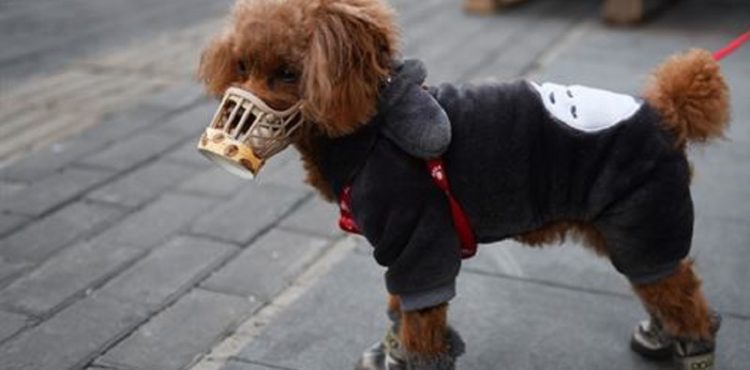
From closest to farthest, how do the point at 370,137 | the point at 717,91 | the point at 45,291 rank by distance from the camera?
the point at 370,137 < the point at 717,91 < the point at 45,291

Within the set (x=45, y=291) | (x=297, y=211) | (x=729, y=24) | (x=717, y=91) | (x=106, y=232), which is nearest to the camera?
(x=717, y=91)

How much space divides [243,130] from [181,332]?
1158mm

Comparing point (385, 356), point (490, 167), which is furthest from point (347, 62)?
point (385, 356)

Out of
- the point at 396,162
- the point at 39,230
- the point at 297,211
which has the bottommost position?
the point at 297,211

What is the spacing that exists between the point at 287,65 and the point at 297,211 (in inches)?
73.7

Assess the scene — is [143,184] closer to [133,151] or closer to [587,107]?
[133,151]

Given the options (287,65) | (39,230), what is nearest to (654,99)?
(287,65)

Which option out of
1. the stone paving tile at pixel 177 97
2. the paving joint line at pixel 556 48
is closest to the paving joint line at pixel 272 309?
the stone paving tile at pixel 177 97

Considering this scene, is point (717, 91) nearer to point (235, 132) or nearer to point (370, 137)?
point (370, 137)

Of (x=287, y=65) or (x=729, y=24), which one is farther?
(x=729, y=24)

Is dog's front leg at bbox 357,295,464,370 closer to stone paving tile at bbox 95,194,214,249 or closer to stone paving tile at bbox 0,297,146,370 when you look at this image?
stone paving tile at bbox 0,297,146,370

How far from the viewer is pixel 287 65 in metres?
2.04

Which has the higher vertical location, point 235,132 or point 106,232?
point 235,132

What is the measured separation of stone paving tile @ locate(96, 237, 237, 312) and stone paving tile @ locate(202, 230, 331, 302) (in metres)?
0.08
